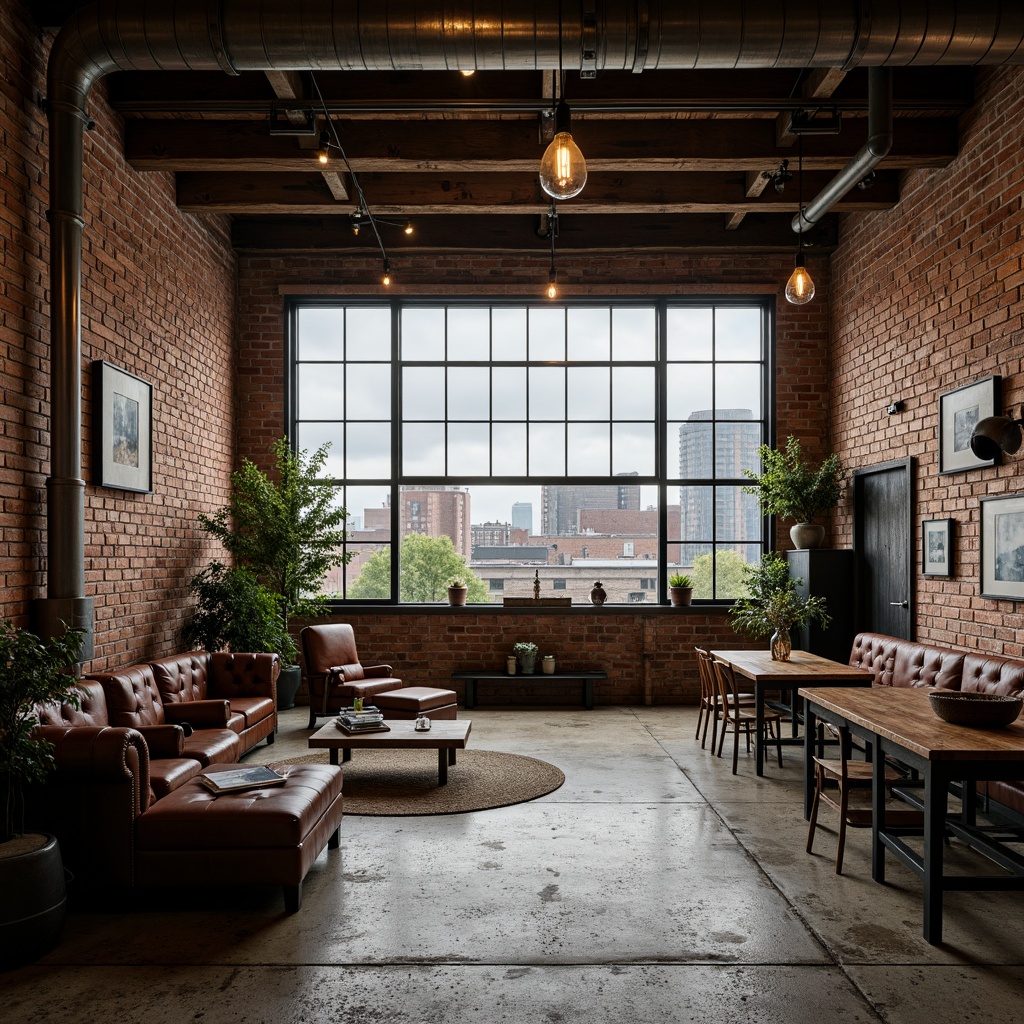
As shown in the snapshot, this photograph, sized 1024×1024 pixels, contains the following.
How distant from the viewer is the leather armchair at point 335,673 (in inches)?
278

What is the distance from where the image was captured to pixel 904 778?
4.16 m

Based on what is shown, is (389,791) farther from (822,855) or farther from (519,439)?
(519,439)

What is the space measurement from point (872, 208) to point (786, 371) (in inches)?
77.0

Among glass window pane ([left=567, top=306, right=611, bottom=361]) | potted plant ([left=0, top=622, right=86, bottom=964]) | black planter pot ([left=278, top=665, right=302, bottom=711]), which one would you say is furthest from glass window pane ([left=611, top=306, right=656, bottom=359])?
potted plant ([left=0, top=622, right=86, bottom=964])

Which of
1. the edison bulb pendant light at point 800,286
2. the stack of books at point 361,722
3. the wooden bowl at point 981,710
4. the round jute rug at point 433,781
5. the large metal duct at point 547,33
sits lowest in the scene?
the round jute rug at point 433,781

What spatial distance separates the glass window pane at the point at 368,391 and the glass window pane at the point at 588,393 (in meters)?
1.95

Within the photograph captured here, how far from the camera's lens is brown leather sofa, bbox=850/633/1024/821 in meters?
4.51

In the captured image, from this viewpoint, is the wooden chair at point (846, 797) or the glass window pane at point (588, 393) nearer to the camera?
the wooden chair at point (846, 797)

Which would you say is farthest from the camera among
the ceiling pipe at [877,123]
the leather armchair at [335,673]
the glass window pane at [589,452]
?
the glass window pane at [589,452]

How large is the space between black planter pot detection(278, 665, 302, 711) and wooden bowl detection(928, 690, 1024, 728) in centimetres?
575

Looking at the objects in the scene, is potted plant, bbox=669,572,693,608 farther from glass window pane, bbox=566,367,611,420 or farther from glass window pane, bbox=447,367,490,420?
glass window pane, bbox=447,367,490,420

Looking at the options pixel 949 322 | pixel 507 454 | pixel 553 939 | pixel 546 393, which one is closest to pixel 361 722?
pixel 553 939

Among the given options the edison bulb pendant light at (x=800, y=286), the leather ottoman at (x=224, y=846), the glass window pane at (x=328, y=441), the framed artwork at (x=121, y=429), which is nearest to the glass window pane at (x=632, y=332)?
the glass window pane at (x=328, y=441)

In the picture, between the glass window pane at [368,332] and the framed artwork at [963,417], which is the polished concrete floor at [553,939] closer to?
the framed artwork at [963,417]
